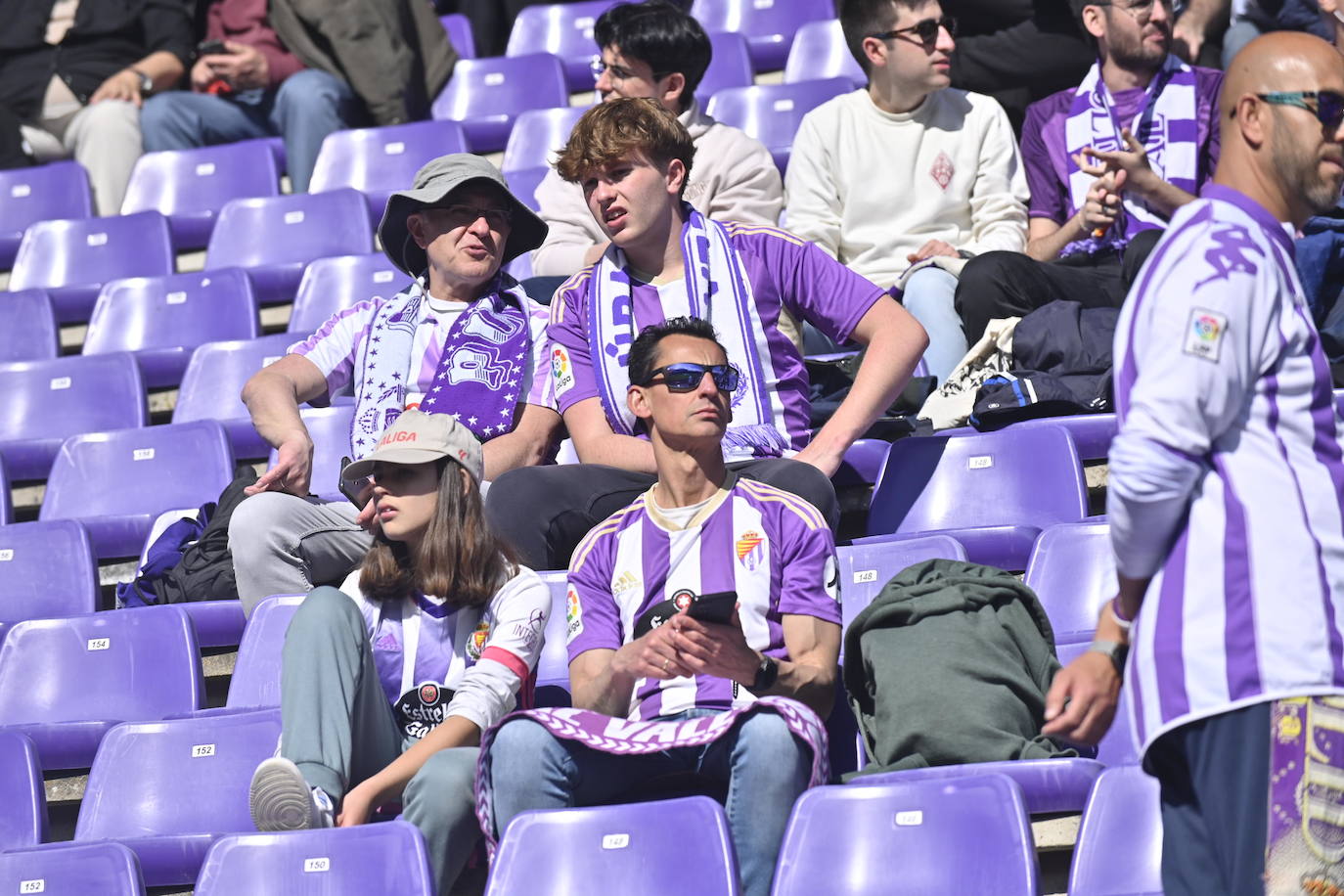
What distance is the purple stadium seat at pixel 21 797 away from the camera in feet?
11.2

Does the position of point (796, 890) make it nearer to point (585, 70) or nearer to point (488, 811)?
point (488, 811)

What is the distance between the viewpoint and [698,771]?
294 centimetres

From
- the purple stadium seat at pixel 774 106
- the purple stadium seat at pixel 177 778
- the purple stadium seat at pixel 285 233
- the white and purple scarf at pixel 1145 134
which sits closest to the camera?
the purple stadium seat at pixel 177 778

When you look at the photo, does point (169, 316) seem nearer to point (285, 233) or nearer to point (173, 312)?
point (173, 312)

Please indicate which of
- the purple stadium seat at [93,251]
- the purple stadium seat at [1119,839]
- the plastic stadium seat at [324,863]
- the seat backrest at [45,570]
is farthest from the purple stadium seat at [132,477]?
the purple stadium seat at [1119,839]

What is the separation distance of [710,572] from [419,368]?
1.24 m

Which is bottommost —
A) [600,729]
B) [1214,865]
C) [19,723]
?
[19,723]

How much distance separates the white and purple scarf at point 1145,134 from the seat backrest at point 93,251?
9.77ft

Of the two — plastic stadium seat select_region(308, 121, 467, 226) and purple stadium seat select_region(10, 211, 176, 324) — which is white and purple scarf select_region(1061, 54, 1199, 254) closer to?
plastic stadium seat select_region(308, 121, 467, 226)

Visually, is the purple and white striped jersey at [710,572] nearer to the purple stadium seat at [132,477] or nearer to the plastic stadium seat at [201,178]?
the purple stadium seat at [132,477]

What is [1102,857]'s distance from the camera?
265 cm

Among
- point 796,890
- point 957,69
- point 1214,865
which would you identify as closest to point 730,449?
point 796,890

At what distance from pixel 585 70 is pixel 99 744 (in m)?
4.31

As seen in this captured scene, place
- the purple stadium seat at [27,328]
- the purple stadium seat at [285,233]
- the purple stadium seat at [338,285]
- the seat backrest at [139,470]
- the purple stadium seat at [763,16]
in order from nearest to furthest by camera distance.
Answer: the seat backrest at [139,470]
the purple stadium seat at [338,285]
the purple stadium seat at [27,328]
the purple stadium seat at [285,233]
the purple stadium seat at [763,16]
